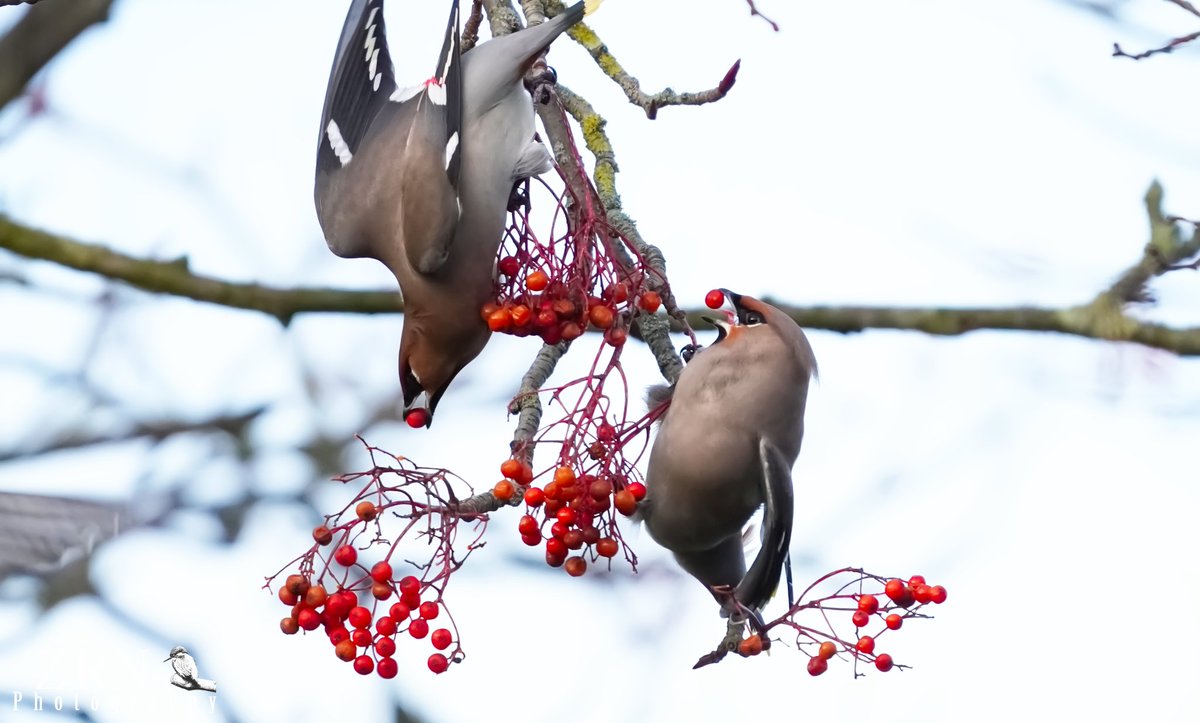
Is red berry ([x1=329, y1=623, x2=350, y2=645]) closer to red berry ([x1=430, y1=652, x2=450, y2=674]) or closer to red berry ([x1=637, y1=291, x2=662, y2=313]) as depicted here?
red berry ([x1=430, y1=652, x2=450, y2=674])

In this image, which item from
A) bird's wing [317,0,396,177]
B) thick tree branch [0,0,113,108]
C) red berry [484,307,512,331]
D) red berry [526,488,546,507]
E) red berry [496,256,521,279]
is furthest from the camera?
bird's wing [317,0,396,177]

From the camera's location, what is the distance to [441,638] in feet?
9.29

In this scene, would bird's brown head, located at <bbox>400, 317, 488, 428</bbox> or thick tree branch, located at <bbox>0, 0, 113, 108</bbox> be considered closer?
bird's brown head, located at <bbox>400, 317, 488, 428</bbox>

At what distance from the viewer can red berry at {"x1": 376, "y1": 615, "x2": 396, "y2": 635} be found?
2814 mm

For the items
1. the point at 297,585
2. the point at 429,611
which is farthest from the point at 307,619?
the point at 429,611

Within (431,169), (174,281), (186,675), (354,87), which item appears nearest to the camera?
(431,169)

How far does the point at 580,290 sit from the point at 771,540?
0.62 metres

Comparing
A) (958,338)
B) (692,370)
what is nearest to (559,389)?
(692,370)

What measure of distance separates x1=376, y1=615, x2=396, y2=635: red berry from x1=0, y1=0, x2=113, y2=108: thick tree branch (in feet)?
5.11

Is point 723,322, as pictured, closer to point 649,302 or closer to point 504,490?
point 649,302

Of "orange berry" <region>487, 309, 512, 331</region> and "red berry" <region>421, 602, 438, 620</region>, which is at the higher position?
"orange berry" <region>487, 309, 512, 331</region>

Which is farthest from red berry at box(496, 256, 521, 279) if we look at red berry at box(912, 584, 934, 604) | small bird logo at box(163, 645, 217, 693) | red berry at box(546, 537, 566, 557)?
small bird logo at box(163, 645, 217, 693)

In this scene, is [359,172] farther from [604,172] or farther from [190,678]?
[190,678]

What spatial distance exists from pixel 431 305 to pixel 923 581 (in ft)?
3.98
